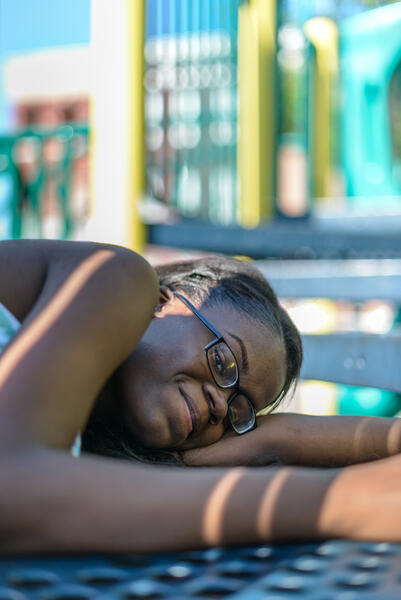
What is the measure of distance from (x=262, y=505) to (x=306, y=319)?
3850 mm

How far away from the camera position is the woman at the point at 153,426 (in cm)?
82

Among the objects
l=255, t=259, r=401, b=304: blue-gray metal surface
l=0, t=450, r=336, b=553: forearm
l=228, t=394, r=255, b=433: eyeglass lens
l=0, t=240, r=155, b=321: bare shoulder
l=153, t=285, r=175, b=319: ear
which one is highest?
l=0, t=240, r=155, b=321: bare shoulder

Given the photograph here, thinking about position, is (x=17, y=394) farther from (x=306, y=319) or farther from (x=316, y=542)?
(x=306, y=319)

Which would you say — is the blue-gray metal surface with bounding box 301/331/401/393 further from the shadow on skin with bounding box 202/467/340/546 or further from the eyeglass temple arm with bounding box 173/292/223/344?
the shadow on skin with bounding box 202/467/340/546

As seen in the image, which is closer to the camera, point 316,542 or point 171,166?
point 316,542

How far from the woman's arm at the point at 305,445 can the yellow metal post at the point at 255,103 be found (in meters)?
4.24

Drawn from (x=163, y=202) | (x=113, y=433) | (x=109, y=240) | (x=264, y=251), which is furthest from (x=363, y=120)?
(x=113, y=433)

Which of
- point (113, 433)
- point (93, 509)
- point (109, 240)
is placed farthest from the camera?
point (109, 240)

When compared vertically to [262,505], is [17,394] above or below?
above

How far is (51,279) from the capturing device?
1101 millimetres

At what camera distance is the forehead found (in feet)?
4.76

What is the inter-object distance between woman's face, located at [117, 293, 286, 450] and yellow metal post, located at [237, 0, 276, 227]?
4.28 meters

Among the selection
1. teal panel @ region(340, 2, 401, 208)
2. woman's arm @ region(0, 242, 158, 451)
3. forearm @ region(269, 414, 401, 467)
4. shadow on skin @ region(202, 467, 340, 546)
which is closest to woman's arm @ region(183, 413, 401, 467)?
forearm @ region(269, 414, 401, 467)

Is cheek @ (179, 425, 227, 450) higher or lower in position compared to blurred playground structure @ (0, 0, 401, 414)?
lower
